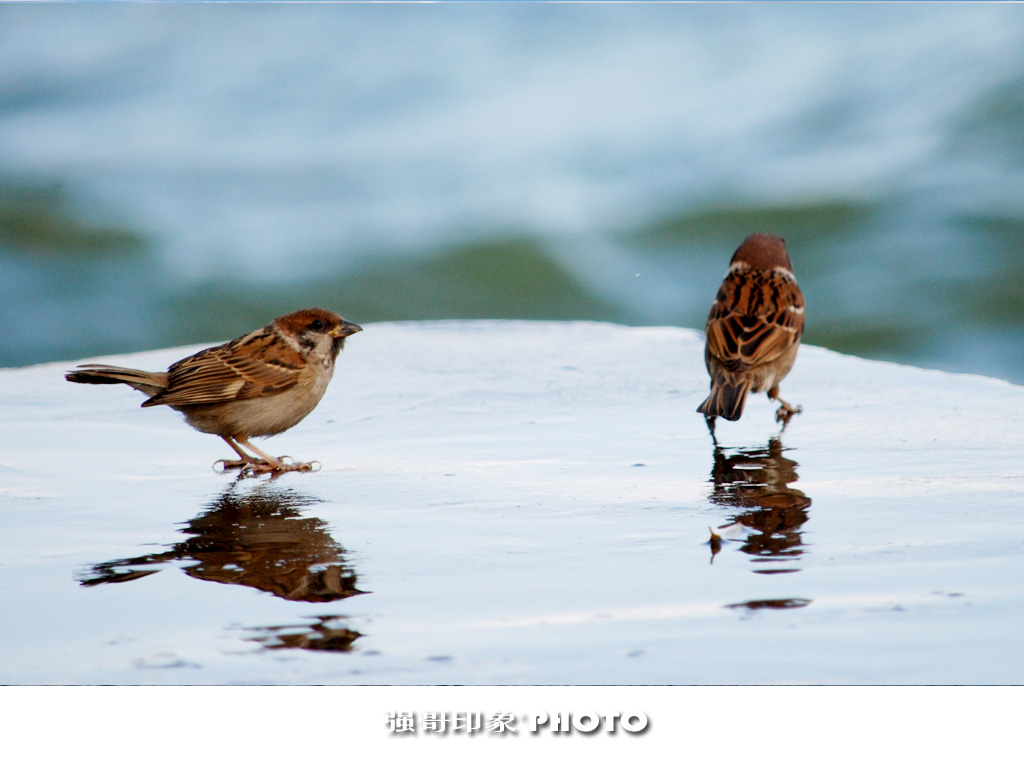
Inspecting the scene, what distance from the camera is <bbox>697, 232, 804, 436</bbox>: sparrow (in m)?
4.66

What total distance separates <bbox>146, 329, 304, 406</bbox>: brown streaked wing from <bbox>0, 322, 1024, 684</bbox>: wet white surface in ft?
0.85

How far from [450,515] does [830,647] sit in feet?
4.28

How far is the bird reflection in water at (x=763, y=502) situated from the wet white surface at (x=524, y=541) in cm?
1

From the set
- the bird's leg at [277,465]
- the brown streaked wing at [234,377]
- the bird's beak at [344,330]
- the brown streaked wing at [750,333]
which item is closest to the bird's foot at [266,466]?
the bird's leg at [277,465]

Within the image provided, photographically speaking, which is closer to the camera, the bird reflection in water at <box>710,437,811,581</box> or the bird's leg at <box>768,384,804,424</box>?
the bird reflection in water at <box>710,437,811,581</box>

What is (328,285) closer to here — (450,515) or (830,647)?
(450,515)

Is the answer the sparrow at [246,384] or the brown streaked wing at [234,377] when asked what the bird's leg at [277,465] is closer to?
the sparrow at [246,384]

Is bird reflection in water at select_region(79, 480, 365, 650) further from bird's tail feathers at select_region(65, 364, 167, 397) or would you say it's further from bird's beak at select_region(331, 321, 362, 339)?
bird's beak at select_region(331, 321, 362, 339)

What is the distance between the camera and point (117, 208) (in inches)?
304

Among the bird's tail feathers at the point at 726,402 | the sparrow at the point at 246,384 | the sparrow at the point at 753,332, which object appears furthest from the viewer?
the sparrow at the point at 753,332

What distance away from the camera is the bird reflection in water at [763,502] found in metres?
2.93

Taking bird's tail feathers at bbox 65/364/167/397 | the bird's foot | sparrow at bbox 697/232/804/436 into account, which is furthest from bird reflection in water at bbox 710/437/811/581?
bird's tail feathers at bbox 65/364/167/397

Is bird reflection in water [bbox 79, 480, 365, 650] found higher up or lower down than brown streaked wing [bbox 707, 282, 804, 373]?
lower down
